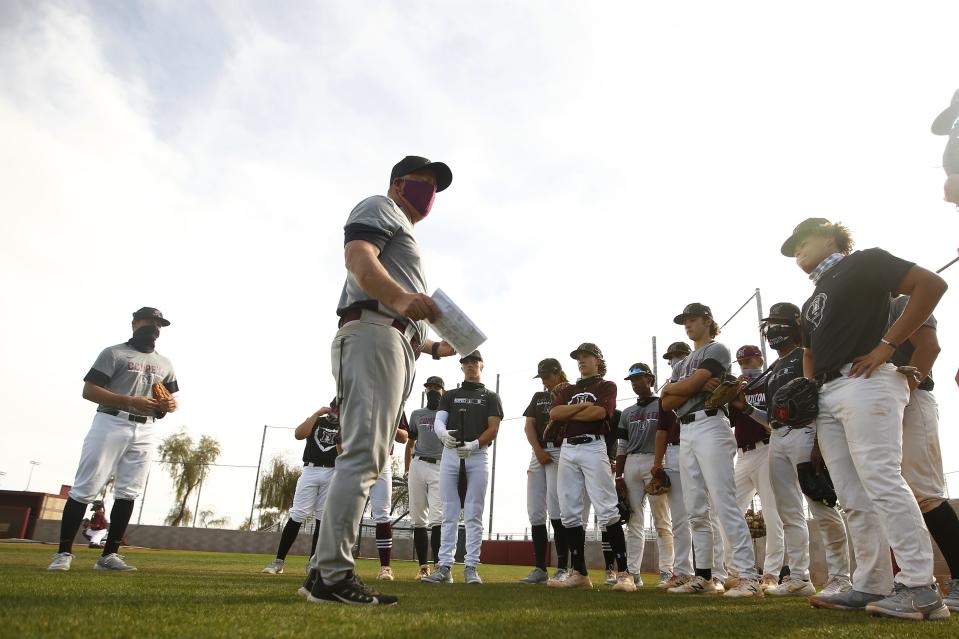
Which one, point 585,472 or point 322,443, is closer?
point 585,472

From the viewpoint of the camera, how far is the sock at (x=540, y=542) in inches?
281

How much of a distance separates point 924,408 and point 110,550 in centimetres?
665

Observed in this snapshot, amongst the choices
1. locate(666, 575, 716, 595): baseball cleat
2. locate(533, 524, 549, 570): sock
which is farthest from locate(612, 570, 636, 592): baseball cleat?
locate(533, 524, 549, 570): sock

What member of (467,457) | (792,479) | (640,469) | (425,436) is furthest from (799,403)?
(425,436)

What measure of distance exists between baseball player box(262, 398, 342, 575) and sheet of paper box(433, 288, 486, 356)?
15.8 ft

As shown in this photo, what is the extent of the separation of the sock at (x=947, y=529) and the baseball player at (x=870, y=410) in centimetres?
39

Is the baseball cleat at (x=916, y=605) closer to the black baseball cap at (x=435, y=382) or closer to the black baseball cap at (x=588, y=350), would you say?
the black baseball cap at (x=588, y=350)

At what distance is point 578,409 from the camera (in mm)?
5855

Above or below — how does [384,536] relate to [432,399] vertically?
below

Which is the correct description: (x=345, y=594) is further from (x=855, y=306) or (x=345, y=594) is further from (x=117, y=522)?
(x=117, y=522)

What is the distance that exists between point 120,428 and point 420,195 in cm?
397

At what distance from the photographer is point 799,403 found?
364 cm

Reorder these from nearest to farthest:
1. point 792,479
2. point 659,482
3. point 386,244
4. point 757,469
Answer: point 386,244 → point 792,479 → point 757,469 → point 659,482

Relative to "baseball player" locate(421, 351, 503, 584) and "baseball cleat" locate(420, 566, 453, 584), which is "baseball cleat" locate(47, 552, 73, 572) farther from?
"baseball player" locate(421, 351, 503, 584)
